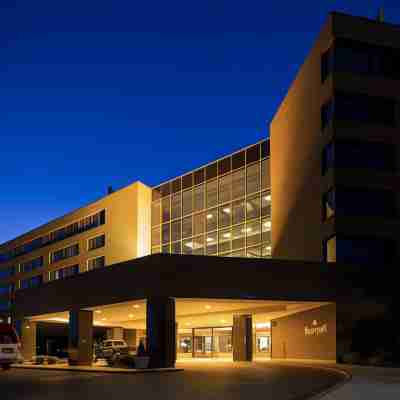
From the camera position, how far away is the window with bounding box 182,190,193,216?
215ft

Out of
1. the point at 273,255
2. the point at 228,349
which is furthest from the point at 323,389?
the point at 228,349

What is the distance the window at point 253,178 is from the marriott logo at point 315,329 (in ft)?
51.7

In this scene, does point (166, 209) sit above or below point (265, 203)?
above

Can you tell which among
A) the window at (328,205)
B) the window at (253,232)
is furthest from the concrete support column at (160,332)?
the window at (253,232)

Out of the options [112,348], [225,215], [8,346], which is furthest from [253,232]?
[8,346]

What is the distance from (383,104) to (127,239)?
33546 mm

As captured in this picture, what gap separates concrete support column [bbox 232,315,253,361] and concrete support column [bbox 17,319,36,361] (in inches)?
805

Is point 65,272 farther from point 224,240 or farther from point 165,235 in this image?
point 224,240

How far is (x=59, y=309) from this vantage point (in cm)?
5197

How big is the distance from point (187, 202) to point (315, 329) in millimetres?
24544

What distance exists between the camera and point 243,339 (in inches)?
1984

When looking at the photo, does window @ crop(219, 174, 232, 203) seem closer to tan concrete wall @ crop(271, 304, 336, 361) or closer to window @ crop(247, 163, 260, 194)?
window @ crop(247, 163, 260, 194)

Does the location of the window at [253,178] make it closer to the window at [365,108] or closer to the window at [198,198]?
the window at [198,198]

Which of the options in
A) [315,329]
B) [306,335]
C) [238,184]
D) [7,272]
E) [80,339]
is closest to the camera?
[315,329]
